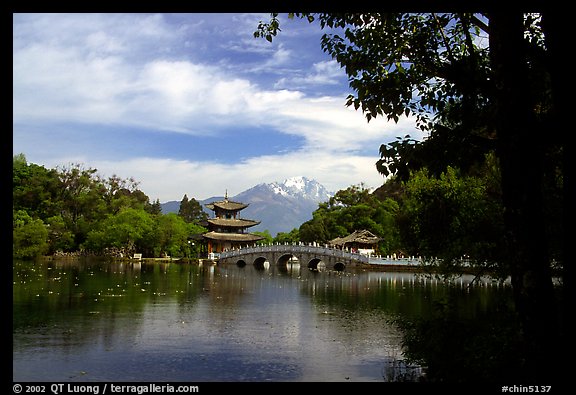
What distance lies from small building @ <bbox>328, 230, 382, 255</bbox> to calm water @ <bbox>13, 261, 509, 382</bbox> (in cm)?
2880

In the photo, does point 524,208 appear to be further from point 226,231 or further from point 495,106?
point 226,231

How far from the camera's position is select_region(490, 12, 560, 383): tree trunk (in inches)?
158

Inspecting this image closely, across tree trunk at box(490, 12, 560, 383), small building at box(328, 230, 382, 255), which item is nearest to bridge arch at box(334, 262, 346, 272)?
small building at box(328, 230, 382, 255)

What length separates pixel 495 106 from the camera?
15.1ft

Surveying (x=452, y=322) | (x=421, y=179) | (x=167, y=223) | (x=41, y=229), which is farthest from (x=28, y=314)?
(x=167, y=223)

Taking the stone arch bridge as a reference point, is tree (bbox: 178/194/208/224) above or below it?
above

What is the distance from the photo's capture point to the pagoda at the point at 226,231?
6028 cm

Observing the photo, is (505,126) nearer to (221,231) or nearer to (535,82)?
(535,82)

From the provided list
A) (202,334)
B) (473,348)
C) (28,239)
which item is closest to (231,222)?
(28,239)

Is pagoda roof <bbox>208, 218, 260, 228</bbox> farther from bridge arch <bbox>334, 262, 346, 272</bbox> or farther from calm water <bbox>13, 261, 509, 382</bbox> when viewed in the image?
calm water <bbox>13, 261, 509, 382</bbox>

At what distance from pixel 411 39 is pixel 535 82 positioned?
166cm

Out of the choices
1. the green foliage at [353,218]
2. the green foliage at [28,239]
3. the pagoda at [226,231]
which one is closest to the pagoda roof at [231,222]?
the pagoda at [226,231]

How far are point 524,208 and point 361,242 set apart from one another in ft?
167
